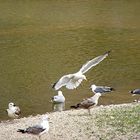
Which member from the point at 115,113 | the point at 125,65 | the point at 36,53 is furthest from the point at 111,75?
the point at 115,113

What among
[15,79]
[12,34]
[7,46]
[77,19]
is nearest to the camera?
[15,79]

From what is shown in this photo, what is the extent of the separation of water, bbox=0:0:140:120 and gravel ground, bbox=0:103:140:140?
8.81ft

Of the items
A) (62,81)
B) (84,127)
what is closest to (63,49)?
(62,81)

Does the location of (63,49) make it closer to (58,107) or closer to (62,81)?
(58,107)

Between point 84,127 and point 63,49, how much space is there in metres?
14.7

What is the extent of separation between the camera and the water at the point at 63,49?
62.7 ft

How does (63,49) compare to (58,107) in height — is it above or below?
above

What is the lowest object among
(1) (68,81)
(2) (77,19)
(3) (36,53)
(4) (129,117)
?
(4) (129,117)

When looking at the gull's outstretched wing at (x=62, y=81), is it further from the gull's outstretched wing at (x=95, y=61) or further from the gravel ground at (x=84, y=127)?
the gravel ground at (x=84, y=127)

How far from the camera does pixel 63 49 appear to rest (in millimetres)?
27062

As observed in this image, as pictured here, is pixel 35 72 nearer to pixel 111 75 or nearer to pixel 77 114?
pixel 111 75

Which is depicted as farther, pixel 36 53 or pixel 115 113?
pixel 36 53

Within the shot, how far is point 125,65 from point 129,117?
35.8 ft

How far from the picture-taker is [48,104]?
17.8m
